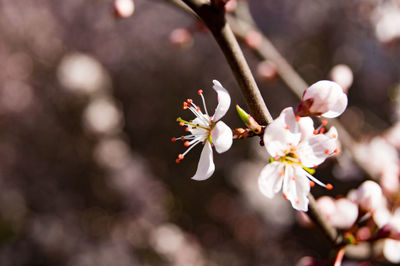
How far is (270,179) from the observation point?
2.25 feet

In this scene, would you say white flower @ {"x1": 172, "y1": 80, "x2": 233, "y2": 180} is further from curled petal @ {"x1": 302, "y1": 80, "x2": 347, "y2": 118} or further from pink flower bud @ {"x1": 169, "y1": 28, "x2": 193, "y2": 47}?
pink flower bud @ {"x1": 169, "y1": 28, "x2": 193, "y2": 47}

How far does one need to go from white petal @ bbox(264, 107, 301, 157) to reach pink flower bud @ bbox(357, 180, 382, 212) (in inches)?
10.2

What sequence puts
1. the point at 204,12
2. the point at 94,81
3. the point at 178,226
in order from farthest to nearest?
the point at 178,226
the point at 94,81
the point at 204,12

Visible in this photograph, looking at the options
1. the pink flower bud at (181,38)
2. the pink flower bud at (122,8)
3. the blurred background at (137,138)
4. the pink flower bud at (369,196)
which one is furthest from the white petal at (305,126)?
the blurred background at (137,138)

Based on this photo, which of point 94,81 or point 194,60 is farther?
point 194,60

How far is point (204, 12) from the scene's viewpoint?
67cm

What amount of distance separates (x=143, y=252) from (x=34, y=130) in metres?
1.40

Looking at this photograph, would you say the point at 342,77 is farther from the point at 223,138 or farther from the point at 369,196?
the point at 223,138

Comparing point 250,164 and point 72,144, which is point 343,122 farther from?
point 72,144

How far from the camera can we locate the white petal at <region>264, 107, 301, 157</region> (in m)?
0.61

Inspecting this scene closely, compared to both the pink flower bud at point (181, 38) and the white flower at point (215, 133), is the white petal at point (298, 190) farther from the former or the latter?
the pink flower bud at point (181, 38)

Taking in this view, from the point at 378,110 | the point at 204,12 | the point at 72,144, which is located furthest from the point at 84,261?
the point at 378,110

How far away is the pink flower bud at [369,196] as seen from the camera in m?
0.81

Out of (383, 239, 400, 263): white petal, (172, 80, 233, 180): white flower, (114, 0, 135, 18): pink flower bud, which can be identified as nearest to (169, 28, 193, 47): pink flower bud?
(114, 0, 135, 18): pink flower bud
